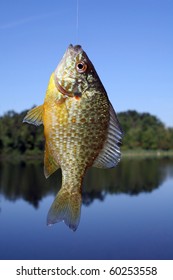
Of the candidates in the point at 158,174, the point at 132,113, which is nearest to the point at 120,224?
the point at 158,174

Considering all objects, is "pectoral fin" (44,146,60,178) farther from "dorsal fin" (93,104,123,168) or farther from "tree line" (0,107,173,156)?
"tree line" (0,107,173,156)

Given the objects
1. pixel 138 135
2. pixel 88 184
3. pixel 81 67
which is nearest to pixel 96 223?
pixel 88 184

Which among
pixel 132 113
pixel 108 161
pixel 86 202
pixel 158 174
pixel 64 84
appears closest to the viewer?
pixel 108 161

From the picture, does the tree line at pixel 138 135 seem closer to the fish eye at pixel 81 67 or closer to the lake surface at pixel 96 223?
the lake surface at pixel 96 223

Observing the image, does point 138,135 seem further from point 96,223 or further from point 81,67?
point 81,67

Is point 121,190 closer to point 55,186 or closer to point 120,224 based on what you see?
point 55,186

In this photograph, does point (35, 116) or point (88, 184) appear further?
point (88, 184)

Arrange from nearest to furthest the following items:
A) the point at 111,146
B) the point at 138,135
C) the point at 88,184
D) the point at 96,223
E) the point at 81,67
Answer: the point at 111,146 < the point at 81,67 < the point at 96,223 < the point at 88,184 < the point at 138,135
